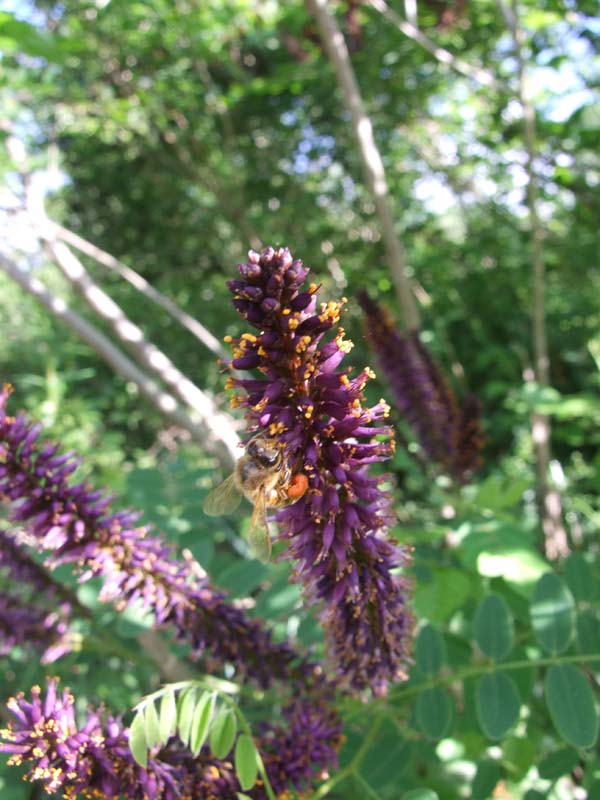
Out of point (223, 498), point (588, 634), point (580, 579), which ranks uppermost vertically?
point (580, 579)

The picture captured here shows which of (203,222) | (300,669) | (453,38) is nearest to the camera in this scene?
(300,669)

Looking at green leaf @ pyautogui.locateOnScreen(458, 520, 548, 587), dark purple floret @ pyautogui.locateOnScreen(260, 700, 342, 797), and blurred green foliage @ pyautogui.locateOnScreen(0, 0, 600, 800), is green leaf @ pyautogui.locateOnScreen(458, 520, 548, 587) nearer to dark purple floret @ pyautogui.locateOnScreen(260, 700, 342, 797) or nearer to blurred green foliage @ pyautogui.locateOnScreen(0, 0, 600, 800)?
blurred green foliage @ pyautogui.locateOnScreen(0, 0, 600, 800)

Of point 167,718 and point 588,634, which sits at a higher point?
point 588,634

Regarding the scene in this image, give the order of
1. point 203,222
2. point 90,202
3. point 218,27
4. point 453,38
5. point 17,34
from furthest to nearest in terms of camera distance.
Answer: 1. point 90,202
2. point 203,222
3. point 453,38
4. point 218,27
5. point 17,34

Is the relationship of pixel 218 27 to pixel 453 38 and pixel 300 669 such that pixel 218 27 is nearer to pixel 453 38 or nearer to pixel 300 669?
pixel 453 38

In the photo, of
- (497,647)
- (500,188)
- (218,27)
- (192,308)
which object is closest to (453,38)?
(500,188)

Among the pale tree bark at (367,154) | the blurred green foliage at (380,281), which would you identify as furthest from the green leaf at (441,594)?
the pale tree bark at (367,154)

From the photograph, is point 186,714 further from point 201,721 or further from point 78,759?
point 78,759

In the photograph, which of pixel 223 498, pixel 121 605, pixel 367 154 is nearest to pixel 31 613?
pixel 121 605
